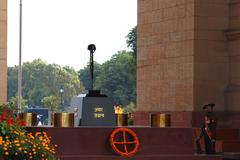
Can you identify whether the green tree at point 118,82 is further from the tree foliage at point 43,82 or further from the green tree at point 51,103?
the tree foliage at point 43,82

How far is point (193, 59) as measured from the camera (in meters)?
24.9

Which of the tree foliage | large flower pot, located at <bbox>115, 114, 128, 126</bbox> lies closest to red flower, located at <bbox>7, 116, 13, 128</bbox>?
large flower pot, located at <bbox>115, 114, 128, 126</bbox>

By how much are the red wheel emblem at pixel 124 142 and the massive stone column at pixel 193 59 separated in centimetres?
706

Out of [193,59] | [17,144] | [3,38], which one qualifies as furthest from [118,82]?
[17,144]

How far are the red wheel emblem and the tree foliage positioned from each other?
383 feet

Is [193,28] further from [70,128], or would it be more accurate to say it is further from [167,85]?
[70,128]

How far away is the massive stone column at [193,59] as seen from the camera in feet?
82.0

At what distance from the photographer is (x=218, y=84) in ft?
83.5

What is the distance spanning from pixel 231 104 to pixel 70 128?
9019mm

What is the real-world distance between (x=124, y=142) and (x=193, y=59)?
7.76m

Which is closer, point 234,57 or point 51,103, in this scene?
point 234,57

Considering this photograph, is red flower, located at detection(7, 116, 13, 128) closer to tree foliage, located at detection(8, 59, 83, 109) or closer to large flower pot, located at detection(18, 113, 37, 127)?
large flower pot, located at detection(18, 113, 37, 127)

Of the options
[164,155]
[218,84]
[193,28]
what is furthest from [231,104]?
[164,155]

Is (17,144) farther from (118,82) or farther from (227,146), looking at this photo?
(118,82)
